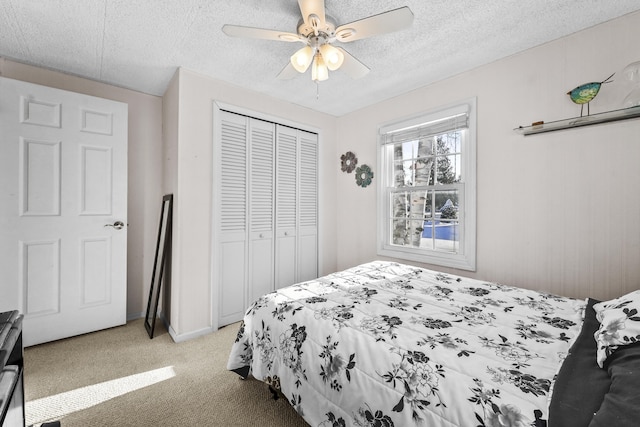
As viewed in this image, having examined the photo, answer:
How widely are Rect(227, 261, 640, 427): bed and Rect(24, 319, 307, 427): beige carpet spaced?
238 millimetres

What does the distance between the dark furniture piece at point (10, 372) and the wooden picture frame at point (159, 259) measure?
1.83m

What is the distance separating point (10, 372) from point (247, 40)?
224cm

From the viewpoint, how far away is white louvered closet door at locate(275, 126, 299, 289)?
3.25 m

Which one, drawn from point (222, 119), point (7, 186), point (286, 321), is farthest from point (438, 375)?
point (7, 186)

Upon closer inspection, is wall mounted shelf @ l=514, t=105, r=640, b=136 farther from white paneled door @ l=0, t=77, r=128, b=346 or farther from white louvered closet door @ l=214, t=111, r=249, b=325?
white paneled door @ l=0, t=77, r=128, b=346

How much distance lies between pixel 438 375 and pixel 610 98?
2.31 meters

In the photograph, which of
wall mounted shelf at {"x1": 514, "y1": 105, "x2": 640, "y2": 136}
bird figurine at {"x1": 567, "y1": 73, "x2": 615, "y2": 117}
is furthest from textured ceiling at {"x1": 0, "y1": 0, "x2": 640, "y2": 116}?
wall mounted shelf at {"x1": 514, "y1": 105, "x2": 640, "y2": 136}

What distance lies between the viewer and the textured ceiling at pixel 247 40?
→ 68.8 inches

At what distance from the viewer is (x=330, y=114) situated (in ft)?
12.4

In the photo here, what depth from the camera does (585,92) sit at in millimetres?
1916

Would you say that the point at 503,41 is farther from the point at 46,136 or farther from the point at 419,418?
the point at 46,136

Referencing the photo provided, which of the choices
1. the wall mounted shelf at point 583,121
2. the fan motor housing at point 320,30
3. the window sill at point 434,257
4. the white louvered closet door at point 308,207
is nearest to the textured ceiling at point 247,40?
the fan motor housing at point 320,30

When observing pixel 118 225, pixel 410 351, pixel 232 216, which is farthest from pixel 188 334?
pixel 410 351

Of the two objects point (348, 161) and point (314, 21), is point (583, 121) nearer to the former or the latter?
point (314, 21)
